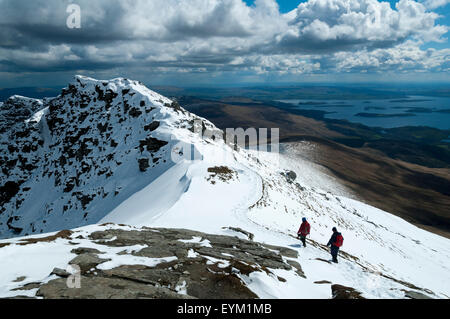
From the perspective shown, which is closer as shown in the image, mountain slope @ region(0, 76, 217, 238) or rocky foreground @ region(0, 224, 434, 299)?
rocky foreground @ region(0, 224, 434, 299)

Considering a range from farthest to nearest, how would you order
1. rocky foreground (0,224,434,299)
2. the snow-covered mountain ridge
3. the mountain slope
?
the mountain slope, the snow-covered mountain ridge, rocky foreground (0,224,434,299)

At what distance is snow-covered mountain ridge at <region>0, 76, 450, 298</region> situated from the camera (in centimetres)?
1416

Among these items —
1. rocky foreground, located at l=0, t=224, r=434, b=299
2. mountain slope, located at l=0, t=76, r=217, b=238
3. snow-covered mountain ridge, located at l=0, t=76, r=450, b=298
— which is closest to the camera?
rocky foreground, located at l=0, t=224, r=434, b=299

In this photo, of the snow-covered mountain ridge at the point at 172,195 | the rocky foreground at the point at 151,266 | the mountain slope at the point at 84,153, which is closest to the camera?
the rocky foreground at the point at 151,266

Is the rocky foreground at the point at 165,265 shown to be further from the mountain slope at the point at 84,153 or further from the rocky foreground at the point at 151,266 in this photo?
the mountain slope at the point at 84,153

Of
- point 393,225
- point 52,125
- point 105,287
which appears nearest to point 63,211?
point 52,125

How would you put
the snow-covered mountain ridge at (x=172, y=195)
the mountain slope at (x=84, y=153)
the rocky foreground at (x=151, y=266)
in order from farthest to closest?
the mountain slope at (x=84, y=153), the snow-covered mountain ridge at (x=172, y=195), the rocky foreground at (x=151, y=266)

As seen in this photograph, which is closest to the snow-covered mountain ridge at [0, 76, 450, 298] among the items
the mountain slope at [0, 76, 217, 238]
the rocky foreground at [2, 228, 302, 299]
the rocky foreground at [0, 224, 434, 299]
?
the mountain slope at [0, 76, 217, 238]

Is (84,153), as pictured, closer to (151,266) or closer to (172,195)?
(172,195)

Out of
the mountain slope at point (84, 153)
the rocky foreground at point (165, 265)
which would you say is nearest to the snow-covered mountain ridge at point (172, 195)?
the mountain slope at point (84, 153)

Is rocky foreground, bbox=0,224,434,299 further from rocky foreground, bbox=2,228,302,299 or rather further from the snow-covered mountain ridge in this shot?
the snow-covered mountain ridge

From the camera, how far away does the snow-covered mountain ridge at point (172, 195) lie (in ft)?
46.5

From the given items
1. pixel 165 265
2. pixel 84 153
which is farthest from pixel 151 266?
pixel 84 153

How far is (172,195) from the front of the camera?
89.2ft
